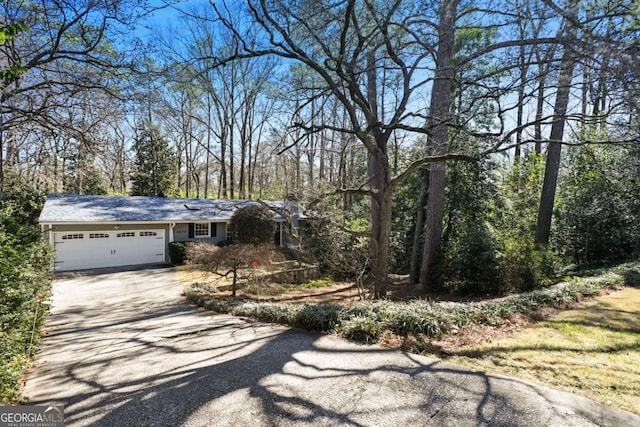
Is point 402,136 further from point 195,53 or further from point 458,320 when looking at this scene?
point 458,320

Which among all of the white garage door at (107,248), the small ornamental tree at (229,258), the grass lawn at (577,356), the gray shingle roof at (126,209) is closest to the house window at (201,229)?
the gray shingle roof at (126,209)

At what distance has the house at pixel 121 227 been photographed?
13.9 metres

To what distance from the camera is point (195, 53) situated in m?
7.91

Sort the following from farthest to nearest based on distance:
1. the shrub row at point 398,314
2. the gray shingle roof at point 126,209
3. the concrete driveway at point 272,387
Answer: the gray shingle roof at point 126,209, the shrub row at point 398,314, the concrete driveway at point 272,387

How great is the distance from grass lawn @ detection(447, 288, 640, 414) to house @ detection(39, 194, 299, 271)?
9097mm

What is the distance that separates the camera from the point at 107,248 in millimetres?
14953

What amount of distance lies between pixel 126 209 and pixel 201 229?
151 inches

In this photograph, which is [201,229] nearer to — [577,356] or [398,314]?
[398,314]

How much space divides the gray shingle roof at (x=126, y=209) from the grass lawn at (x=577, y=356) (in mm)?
9964

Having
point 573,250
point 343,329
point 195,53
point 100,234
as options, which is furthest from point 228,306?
point 573,250

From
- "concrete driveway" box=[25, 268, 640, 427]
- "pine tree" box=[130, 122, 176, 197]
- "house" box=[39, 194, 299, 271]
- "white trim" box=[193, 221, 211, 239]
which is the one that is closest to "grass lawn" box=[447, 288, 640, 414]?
"concrete driveway" box=[25, 268, 640, 427]

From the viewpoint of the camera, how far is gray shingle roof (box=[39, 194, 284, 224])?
14155 millimetres

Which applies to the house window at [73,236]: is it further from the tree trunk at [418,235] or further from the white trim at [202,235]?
the tree trunk at [418,235]

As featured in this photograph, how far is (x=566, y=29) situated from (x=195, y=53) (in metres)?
7.75
